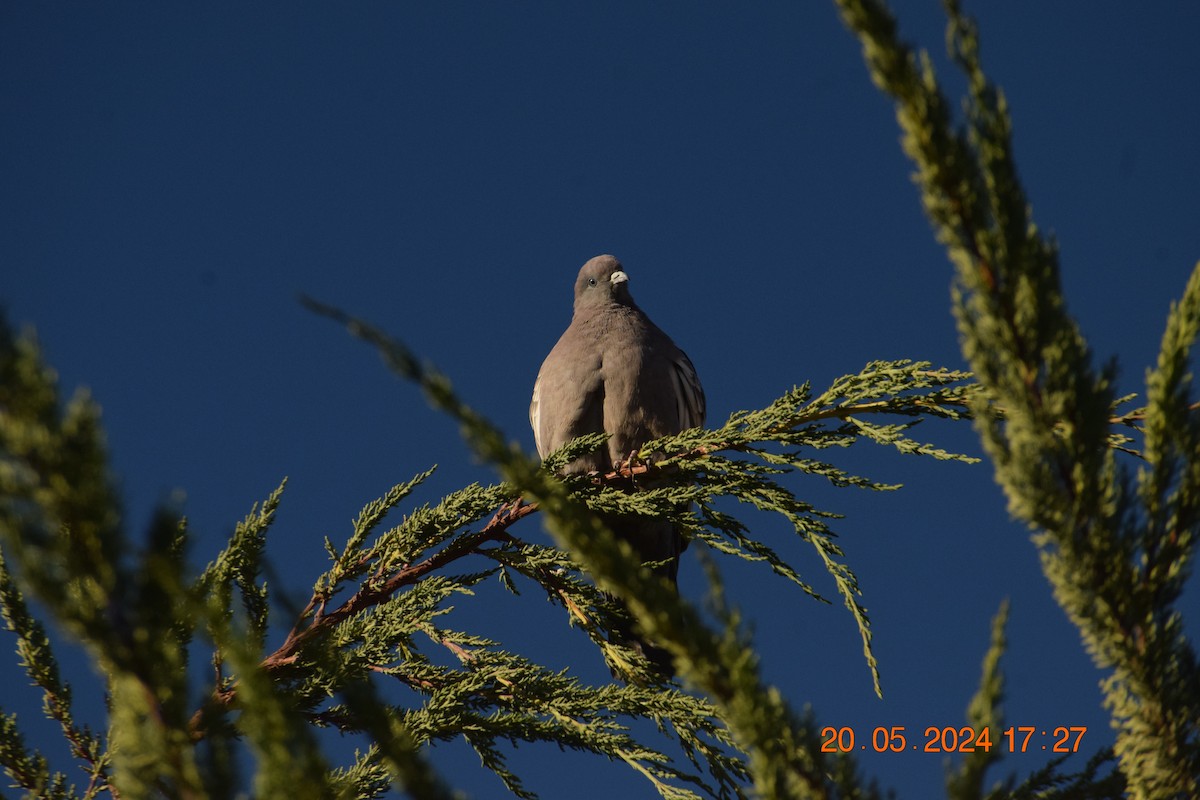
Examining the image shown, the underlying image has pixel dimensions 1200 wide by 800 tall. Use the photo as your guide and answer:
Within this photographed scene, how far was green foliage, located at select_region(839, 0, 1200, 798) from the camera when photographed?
117 cm

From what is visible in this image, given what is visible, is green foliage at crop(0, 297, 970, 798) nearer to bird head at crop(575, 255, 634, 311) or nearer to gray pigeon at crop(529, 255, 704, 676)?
gray pigeon at crop(529, 255, 704, 676)

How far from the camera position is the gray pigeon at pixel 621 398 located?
5254mm

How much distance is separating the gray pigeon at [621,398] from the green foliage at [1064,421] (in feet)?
12.3

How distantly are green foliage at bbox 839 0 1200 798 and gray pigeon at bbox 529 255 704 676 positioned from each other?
3.75 metres

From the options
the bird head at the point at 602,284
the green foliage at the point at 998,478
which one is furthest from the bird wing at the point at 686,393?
the green foliage at the point at 998,478

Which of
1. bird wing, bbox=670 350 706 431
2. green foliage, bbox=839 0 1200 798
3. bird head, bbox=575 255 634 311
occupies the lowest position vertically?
green foliage, bbox=839 0 1200 798

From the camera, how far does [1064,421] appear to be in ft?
4.09

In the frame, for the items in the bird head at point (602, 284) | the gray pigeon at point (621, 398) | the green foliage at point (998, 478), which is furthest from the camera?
the bird head at point (602, 284)

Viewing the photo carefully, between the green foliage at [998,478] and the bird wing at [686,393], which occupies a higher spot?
the bird wing at [686,393]

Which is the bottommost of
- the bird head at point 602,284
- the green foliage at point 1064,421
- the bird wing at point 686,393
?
the green foliage at point 1064,421

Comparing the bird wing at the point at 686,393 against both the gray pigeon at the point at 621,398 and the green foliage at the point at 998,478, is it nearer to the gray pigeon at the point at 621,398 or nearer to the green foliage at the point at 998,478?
the gray pigeon at the point at 621,398

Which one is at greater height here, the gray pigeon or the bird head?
the bird head

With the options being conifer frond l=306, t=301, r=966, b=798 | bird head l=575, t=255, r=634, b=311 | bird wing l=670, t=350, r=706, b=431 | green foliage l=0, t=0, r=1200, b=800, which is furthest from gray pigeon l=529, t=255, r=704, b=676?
green foliage l=0, t=0, r=1200, b=800

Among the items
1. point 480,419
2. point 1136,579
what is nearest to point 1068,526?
point 1136,579
